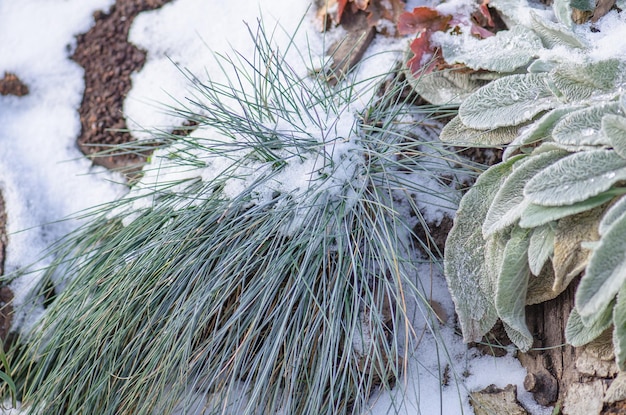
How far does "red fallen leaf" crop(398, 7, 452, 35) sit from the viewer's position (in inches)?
73.8

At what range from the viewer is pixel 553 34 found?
1.61m

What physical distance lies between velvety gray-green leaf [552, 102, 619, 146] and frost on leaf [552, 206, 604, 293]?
166mm

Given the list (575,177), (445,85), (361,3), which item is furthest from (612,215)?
(361,3)

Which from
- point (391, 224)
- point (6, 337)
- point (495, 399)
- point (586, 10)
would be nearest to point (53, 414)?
point (6, 337)

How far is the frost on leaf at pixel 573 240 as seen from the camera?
130cm

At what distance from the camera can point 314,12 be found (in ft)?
6.85

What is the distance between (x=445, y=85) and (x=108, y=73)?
1.25 m

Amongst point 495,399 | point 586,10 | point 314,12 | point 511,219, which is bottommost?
point 495,399

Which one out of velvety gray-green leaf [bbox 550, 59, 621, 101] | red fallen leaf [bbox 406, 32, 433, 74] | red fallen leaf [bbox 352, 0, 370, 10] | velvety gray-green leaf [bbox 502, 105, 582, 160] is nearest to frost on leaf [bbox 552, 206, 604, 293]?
velvety gray-green leaf [bbox 502, 105, 582, 160]

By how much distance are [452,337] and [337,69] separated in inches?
36.1

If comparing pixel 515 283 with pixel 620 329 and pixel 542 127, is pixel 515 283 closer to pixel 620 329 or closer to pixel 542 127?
pixel 620 329

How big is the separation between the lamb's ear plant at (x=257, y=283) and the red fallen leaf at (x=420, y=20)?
24cm

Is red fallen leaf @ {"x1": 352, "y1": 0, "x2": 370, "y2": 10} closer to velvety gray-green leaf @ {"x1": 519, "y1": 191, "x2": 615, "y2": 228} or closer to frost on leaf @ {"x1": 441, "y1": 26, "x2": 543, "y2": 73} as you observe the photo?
frost on leaf @ {"x1": 441, "y1": 26, "x2": 543, "y2": 73}

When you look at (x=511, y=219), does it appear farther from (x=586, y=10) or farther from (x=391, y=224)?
(x=586, y=10)
